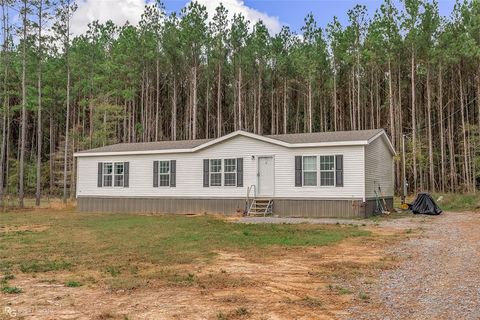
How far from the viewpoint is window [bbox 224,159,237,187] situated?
58.8ft

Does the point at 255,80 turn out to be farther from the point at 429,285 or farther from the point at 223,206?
the point at 429,285

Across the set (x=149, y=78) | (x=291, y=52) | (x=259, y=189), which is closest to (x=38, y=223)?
(x=259, y=189)

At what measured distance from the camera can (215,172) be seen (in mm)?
18312

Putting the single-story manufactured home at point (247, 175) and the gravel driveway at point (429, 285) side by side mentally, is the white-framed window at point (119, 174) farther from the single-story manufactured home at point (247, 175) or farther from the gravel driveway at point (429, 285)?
the gravel driveway at point (429, 285)

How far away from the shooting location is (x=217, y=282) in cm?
609

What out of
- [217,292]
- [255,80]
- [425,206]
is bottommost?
[217,292]

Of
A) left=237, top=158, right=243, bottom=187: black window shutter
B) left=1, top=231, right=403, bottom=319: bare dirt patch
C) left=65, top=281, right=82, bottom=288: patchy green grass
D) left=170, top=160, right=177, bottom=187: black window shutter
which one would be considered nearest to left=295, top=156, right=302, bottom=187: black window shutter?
left=237, top=158, right=243, bottom=187: black window shutter

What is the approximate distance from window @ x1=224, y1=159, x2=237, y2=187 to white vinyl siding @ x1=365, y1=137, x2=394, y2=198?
5260 millimetres

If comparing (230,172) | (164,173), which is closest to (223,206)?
(230,172)

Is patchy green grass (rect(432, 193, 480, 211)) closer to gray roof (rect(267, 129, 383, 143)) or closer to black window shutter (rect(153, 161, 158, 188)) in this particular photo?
gray roof (rect(267, 129, 383, 143))

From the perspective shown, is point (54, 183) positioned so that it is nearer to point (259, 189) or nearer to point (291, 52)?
point (291, 52)

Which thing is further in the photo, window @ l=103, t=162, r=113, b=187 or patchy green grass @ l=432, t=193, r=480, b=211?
window @ l=103, t=162, r=113, b=187

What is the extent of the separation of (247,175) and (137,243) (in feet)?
26.9

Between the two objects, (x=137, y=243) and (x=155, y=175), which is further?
(x=155, y=175)
